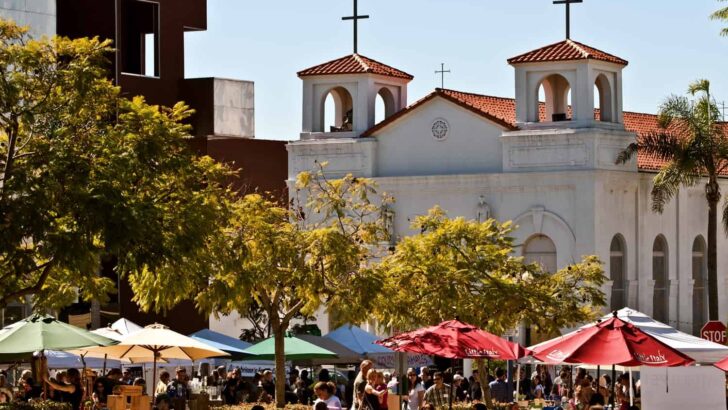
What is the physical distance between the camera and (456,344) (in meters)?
30.5

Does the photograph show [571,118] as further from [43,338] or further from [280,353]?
[43,338]

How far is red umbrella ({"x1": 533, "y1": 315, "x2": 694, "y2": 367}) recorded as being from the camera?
1002 inches

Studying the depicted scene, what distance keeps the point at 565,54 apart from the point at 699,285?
10.6 metres

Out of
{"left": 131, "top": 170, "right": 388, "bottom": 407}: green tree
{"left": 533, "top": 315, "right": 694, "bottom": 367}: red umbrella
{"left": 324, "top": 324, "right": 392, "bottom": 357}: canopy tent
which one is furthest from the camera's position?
{"left": 324, "top": 324, "right": 392, "bottom": 357}: canopy tent

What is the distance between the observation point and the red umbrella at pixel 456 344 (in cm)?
3036

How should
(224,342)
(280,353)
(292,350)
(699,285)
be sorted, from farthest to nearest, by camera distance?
(699,285)
(224,342)
(292,350)
(280,353)

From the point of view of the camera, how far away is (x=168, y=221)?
86.4 ft

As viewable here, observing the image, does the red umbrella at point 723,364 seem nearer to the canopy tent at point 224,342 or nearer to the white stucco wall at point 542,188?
the canopy tent at point 224,342

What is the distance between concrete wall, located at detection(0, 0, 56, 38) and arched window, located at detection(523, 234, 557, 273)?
16470 millimetres

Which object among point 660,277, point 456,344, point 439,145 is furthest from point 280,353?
point 660,277

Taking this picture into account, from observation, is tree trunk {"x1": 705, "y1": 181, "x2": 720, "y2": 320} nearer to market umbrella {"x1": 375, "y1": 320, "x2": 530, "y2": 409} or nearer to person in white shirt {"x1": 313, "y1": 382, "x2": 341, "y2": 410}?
market umbrella {"x1": 375, "y1": 320, "x2": 530, "y2": 409}

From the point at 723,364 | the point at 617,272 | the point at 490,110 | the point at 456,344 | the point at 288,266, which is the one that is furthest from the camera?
the point at 490,110

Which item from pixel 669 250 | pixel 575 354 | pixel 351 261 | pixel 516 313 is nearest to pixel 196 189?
pixel 575 354

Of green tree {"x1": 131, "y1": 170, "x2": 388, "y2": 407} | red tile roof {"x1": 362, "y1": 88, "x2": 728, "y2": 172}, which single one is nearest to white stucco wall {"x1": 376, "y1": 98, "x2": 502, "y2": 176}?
red tile roof {"x1": 362, "y1": 88, "x2": 728, "y2": 172}
